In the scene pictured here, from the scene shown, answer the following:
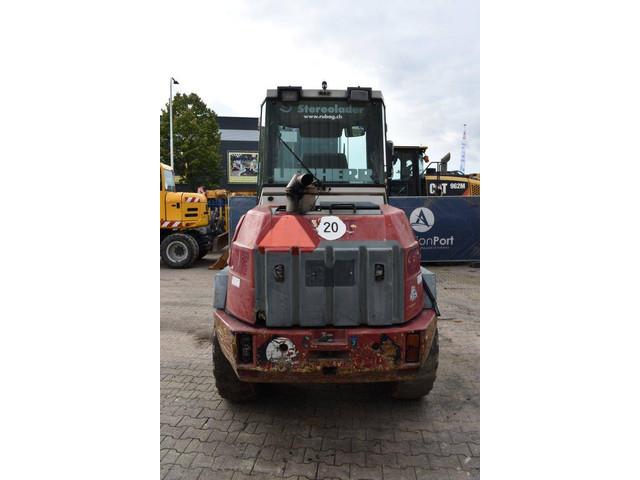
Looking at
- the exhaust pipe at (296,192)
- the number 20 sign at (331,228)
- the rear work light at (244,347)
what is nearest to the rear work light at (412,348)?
the number 20 sign at (331,228)

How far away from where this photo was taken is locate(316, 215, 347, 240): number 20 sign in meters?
3.01

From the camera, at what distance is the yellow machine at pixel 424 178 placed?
1260 cm

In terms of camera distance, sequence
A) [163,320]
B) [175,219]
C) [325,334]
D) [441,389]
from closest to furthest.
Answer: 1. [325,334]
2. [441,389]
3. [163,320]
4. [175,219]

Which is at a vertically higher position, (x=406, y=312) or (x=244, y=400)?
(x=406, y=312)

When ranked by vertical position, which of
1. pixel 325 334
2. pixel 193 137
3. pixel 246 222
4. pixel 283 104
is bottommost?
pixel 325 334

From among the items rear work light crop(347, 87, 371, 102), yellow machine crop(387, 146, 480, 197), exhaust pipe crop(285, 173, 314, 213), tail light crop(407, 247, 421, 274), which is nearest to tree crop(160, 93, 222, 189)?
yellow machine crop(387, 146, 480, 197)

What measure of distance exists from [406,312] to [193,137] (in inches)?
715

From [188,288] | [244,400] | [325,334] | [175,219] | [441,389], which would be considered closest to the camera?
[325,334]

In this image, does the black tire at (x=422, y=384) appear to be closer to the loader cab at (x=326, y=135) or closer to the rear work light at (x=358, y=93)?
the loader cab at (x=326, y=135)

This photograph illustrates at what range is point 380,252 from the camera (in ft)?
9.71

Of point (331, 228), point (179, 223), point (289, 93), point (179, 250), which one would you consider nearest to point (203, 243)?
point (179, 250)

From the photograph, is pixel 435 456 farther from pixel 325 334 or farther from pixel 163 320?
pixel 163 320

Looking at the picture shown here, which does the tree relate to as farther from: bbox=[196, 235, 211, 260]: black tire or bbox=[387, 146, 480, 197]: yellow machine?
bbox=[387, 146, 480, 197]: yellow machine

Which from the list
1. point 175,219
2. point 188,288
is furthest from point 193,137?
point 188,288
